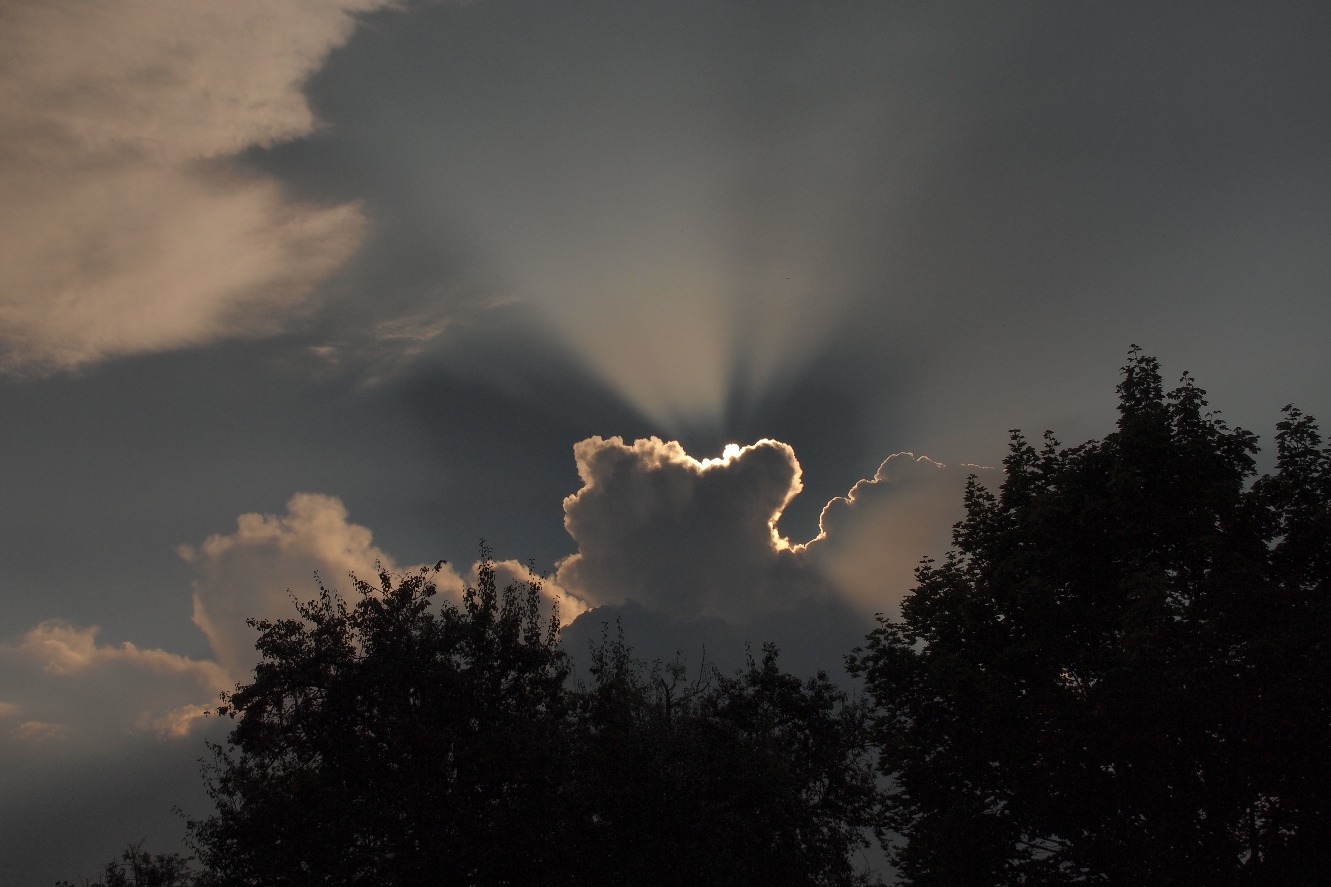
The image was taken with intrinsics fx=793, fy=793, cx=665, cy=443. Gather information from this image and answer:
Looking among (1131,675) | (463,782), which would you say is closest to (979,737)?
(1131,675)

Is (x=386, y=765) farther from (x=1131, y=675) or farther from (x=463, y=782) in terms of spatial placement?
(x=1131, y=675)

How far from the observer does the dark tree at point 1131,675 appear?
Result: 905 inches

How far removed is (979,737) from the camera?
2858 centimetres

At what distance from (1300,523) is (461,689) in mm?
27481

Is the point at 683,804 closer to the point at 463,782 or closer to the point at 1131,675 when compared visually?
the point at 463,782

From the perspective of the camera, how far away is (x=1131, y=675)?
23.6 metres

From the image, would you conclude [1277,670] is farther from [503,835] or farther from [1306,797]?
[503,835]

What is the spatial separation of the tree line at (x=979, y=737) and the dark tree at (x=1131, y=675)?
0.32 ft

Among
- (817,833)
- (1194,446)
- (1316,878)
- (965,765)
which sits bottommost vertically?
(1316,878)

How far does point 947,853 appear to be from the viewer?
26.7 meters

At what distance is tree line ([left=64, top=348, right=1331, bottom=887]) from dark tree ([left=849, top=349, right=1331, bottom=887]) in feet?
0.32

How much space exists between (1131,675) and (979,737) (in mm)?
6674

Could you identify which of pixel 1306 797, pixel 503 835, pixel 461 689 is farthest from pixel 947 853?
pixel 461 689

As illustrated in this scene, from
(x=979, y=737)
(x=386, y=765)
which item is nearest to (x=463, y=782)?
(x=386, y=765)
